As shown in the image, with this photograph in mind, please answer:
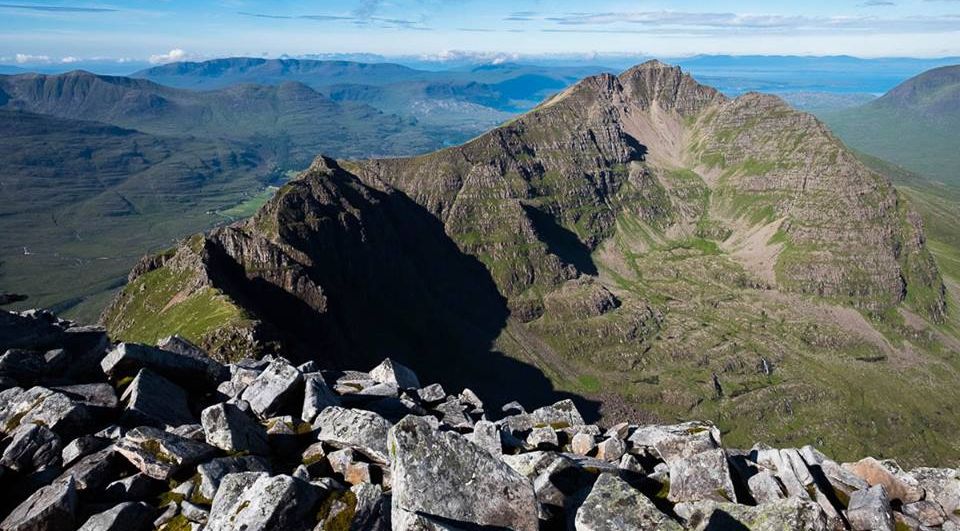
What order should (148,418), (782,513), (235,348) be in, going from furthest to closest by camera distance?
(235,348) < (148,418) < (782,513)

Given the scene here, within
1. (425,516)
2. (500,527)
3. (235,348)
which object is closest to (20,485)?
(425,516)

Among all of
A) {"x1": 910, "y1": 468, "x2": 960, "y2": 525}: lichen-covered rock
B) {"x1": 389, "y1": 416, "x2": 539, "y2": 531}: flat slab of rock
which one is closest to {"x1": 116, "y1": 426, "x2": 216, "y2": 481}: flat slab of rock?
{"x1": 389, "y1": 416, "x2": 539, "y2": 531}: flat slab of rock

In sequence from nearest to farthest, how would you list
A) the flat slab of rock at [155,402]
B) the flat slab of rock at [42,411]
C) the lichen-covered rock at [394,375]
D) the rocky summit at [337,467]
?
the rocky summit at [337,467] → the flat slab of rock at [42,411] → the flat slab of rock at [155,402] → the lichen-covered rock at [394,375]

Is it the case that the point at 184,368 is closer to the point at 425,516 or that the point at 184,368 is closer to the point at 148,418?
the point at 148,418

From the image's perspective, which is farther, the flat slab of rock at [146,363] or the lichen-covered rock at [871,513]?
the flat slab of rock at [146,363]

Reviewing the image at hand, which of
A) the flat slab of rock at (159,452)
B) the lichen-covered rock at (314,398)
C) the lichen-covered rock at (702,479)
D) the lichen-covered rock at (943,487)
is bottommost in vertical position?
the lichen-covered rock at (943,487)

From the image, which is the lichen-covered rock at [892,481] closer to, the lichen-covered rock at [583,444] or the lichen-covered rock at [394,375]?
the lichen-covered rock at [583,444]

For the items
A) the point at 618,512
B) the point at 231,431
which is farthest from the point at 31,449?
the point at 618,512

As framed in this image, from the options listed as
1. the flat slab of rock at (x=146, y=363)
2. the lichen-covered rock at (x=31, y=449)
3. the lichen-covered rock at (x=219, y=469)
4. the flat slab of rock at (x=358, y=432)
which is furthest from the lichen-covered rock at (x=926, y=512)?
the flat slab of rock at (x=146, y=363)
